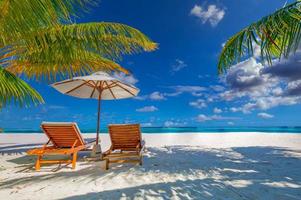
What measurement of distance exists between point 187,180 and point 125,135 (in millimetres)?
1847

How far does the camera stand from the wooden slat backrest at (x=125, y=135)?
15.4 feet

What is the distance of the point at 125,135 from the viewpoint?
480 cm

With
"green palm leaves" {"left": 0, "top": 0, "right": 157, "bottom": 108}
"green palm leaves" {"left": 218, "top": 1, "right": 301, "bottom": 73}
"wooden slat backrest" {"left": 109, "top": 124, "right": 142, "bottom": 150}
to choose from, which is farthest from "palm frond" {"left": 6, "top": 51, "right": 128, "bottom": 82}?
"green palm leaves" {"left": 218, "top": 1, "right": 301, "bottom": 73}

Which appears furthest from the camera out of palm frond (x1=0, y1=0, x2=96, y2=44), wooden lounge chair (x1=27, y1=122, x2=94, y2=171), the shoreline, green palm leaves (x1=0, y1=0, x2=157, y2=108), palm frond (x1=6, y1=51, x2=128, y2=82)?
the shoreline

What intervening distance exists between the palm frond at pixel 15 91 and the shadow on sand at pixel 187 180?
1.30 m

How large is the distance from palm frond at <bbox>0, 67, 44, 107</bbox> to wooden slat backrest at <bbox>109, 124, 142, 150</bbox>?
1549mm

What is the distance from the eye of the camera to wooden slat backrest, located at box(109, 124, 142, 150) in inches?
185

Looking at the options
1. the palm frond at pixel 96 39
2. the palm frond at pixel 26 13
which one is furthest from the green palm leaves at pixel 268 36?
the palm frond at pixel 26 13

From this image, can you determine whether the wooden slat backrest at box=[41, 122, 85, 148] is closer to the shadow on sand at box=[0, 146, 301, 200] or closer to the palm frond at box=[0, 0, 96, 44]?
the shadow on sand at box=[0, 146, 301, 200]

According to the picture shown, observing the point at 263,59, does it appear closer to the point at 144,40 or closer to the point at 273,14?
the point at 273,14

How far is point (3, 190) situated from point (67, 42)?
11.6 feet

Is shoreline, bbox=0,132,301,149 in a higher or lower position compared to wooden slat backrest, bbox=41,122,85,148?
lower

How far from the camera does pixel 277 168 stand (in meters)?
4.22

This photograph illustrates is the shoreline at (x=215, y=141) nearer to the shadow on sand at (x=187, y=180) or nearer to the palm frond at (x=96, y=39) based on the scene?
the palm frond at (x=96, y=39)
